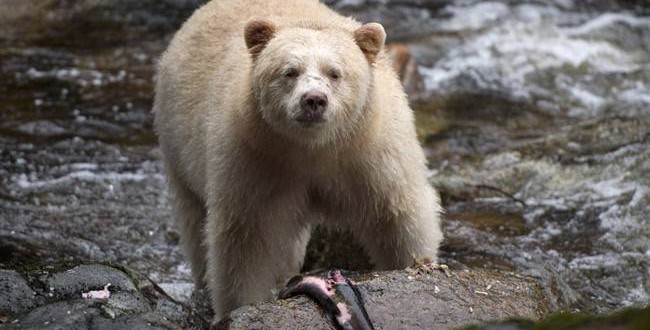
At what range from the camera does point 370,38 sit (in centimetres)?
614

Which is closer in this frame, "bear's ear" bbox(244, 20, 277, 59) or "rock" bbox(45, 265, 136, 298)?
"rock" bbox(45, 265, 136, 298)

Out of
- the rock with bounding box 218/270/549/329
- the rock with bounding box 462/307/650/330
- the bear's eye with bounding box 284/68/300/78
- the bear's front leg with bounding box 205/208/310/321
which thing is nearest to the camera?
the rock with bounding box 462/307/650/330

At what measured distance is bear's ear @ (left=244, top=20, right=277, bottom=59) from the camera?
6.18m

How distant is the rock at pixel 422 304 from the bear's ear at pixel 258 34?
154 cm

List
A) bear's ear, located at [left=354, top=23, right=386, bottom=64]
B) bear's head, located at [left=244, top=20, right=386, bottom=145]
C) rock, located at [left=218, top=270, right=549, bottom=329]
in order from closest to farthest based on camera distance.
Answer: rock, located at [left=218, top=270, right=549, bottom=329]
bear's head, located at [left=244, top=20, right=386, bottom=145]
bear's ear, located at [left=354, top=23, right=386, bottom=64]

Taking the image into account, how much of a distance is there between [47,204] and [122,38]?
571cm

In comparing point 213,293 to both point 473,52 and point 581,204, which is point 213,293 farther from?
point 473,52

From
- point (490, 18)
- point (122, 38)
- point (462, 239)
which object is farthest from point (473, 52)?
point (462, 239)

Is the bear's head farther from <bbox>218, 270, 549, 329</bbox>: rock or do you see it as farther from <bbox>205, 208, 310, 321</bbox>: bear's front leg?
<bbox>218, 270, 549, 329</bbox>: rock

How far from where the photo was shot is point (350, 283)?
533 centimetres

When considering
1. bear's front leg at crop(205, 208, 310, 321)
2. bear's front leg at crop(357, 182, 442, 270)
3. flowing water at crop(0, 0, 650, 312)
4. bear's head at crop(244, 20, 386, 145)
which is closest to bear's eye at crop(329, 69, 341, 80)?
bear's head at crop(244, 20, 386, 145)

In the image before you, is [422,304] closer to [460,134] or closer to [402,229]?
[402,229]

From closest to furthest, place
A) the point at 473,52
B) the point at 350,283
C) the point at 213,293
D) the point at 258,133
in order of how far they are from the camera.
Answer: the point at 350,283
the point at 258,133
the point at 213,293
the point at 473,52

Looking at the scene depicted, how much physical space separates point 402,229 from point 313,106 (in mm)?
1354
